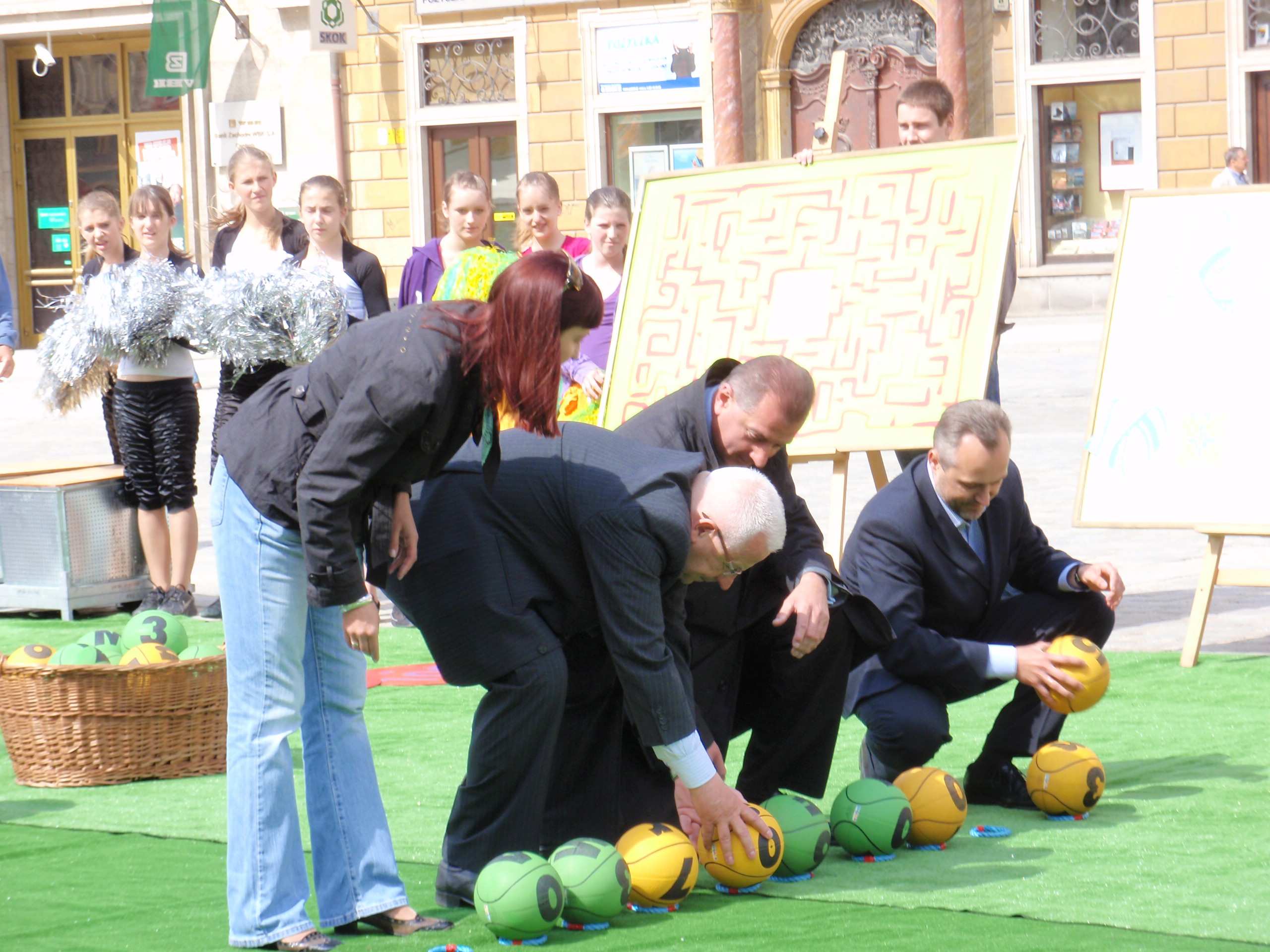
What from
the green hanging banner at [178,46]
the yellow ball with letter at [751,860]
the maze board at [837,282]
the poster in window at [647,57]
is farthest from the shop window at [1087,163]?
the yellow ball with letter at [751,860]

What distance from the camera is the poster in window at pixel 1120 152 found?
20203 mm

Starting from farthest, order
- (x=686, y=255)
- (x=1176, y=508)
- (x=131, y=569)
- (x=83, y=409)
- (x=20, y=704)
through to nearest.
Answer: (x=83, y=409), (x=131, y=569), (x=686, y=255), (x=1176, y=508), (x=20, y=704)

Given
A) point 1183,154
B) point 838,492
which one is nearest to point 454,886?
point 838,492

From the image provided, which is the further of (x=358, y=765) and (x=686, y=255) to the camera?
(x=686, y=255)

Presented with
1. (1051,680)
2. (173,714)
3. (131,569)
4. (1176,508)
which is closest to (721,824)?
(1051,680)

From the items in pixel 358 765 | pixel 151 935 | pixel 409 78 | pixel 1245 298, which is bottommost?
pixel 151 935

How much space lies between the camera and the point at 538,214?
7.08 meters

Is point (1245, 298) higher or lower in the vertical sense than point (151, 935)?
higher

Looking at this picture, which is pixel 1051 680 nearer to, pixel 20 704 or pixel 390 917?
pixel 390 917

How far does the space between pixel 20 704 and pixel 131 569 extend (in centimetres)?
301

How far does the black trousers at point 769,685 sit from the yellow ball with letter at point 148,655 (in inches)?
61.8

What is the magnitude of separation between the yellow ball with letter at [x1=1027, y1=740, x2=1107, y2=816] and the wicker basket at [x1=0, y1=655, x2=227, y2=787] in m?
2.23

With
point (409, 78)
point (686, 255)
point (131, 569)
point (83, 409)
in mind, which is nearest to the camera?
point (686, 255)

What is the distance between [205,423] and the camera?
50.0ft
